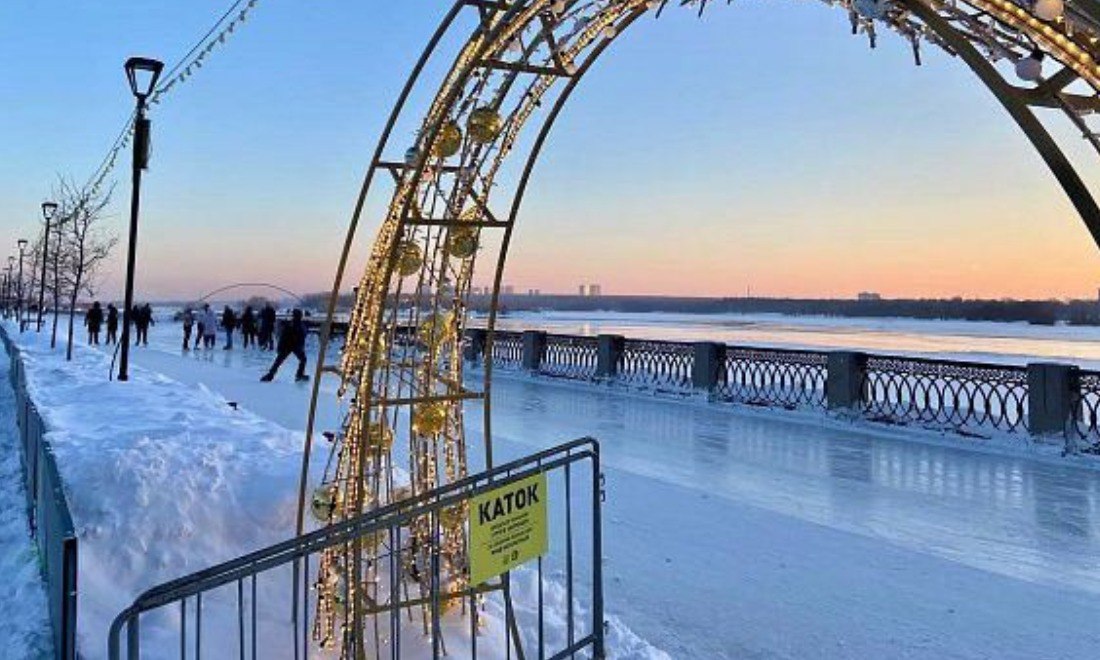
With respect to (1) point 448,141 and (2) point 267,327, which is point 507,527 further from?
(2) point 267,327

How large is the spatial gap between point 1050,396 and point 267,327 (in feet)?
81.5

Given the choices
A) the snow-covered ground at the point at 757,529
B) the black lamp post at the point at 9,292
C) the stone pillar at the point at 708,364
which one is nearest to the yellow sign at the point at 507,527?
the snow-covered ground at the point at 757,529

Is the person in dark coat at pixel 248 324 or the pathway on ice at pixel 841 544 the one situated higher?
the person in dark coat at pixel 248 324

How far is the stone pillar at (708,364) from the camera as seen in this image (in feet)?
56.1

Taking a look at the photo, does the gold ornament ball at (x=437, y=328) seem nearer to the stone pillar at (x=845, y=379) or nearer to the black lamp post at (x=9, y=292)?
the stone pillar at (x=845, y=379)

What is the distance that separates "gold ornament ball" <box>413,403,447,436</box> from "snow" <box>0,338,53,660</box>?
208cm

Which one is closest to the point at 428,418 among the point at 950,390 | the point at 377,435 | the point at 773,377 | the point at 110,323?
the point at 377,435

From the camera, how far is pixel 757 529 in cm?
741

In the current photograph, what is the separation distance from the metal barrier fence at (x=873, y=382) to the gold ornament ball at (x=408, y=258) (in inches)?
396

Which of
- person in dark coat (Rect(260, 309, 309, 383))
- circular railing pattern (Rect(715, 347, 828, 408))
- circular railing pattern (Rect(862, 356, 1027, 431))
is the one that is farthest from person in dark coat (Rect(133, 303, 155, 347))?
circular railing pattern (Rect(862, 356, 1027, 431))

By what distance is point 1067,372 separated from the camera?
443 inches

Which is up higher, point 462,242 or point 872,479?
point 462,242

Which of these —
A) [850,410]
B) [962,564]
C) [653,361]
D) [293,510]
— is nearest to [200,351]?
[653,361]

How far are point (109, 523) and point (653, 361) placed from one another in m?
15.2
